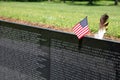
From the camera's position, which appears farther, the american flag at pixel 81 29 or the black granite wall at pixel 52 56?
the american flag at pixel 81 29

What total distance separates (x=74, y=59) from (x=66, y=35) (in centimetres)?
35

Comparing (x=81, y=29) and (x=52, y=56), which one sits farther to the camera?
(x=52, y=56)

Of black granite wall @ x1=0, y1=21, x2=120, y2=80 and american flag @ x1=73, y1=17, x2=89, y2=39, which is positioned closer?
black granite wall @ x1=0, y1=21, x2=120, y2=80

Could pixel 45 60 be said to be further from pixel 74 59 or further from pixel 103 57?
pixel 103 57

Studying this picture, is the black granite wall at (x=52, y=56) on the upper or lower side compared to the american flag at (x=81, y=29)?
lower

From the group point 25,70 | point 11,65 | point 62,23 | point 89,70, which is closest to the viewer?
point 89,70

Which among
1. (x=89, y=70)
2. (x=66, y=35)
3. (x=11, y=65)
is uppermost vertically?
(x=66, y=35)

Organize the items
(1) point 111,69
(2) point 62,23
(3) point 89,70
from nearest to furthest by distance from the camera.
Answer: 1. (1) point 111,69
2. (3) point 89,70
3. (2) point 62,23

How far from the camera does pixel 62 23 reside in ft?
27.0

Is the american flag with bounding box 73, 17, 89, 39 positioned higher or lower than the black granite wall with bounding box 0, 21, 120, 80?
higher

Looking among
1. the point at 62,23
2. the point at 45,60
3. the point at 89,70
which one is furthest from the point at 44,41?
the point at 62,23

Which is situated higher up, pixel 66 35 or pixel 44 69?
pixel 66 35

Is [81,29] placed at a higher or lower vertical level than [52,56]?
higher

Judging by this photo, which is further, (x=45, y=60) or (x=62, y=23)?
(x=62, y=23)
